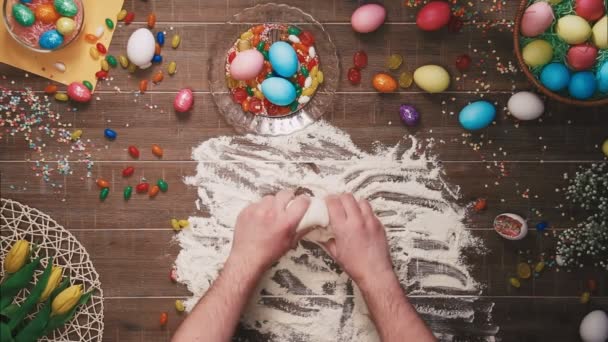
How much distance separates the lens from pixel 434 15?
119 centimetres

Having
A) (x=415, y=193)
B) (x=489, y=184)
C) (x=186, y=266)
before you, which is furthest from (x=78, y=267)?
(x=489, y=184)

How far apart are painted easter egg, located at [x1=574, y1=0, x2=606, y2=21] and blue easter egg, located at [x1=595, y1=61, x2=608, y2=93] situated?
0.32 feet

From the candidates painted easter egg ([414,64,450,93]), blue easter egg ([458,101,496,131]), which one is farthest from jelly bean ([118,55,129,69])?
blue easter egg ([458,101,496,131])

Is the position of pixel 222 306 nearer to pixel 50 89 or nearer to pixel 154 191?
pixel 154 191

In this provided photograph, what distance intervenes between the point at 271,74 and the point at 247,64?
7cm

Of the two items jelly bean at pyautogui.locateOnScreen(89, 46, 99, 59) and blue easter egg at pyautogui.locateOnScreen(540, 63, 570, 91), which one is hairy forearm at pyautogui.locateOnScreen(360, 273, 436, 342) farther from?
jelly bean at pyautogui.locateOnScreen(89, 46, 99, 59)

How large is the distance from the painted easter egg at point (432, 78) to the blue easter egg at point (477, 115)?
→ 0.07 m

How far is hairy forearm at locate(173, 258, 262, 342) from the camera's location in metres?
1.19

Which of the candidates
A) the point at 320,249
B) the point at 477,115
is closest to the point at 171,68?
the point at 320,249

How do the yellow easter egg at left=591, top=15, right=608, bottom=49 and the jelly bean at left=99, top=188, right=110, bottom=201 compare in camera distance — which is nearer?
the yellow easter egg at left=591, top=15, right=608, bottom=49

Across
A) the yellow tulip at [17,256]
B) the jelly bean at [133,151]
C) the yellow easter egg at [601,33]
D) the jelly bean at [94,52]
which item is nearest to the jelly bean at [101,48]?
the jelly bean at [94,52]

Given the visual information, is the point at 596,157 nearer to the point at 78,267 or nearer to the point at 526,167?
the point at 526,167

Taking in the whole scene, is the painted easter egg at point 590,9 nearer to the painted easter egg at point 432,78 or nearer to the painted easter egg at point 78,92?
the painted easter egg at point 432,78

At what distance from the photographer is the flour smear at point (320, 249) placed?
4.13 ft
